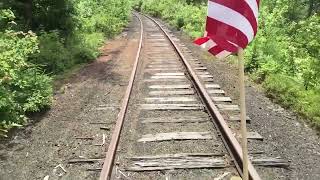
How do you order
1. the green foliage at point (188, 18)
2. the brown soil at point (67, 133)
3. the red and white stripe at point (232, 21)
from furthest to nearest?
1. the green foliage at point (188, 18)
2. the brown soil at point (67, 133)
3. the red and white stripe at point (232, 21)

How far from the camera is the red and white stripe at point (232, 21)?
358 centimetres

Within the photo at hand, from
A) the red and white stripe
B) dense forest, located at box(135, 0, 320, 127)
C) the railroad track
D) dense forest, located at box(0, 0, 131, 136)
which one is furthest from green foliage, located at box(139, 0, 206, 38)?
the red and white stripe

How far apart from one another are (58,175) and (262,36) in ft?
32.5

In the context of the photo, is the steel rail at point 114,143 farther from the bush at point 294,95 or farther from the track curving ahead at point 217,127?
the bush at point 294,95

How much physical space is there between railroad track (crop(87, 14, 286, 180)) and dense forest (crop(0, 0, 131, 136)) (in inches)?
64.8

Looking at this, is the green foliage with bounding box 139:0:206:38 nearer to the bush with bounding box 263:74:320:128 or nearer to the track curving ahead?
the bush with bounding box 263:74:320:128

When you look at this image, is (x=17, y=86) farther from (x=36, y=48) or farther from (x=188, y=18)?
(x=188, y=18)

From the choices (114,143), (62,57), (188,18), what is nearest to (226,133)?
(114,143)

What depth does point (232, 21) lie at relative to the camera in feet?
11.9

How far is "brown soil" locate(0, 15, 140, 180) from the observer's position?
528 cm

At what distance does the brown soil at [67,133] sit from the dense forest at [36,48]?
330 mm

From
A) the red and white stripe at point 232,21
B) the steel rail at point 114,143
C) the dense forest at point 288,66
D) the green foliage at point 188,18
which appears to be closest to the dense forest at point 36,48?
the steel rail at point 114,143

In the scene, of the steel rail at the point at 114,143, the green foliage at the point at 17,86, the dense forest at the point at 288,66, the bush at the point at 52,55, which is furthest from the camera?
the bush at the point at 52,55

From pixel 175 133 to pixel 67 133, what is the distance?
163cm
